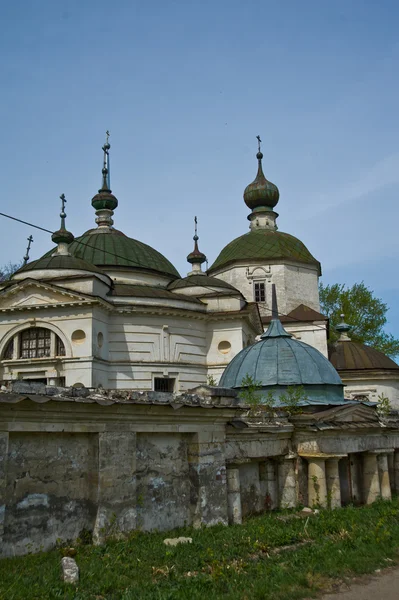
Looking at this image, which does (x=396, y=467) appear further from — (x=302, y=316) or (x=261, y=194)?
(x=261, y=194)

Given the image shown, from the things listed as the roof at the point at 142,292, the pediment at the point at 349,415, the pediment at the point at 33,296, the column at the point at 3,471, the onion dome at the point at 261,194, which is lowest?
the column at the point at 3,471

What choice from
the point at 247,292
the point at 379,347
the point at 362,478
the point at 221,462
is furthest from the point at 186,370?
the point at 379,347

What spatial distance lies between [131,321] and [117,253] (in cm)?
612

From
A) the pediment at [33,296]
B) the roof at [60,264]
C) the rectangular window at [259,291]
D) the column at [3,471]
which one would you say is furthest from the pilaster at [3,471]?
the rectangular window at [259,291]

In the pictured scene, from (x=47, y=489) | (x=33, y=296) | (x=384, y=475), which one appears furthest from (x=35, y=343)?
(x=47, y=489)

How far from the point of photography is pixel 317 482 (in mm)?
12164

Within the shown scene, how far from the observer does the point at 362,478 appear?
45.0 feet

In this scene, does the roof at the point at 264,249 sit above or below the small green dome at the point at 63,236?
A: above

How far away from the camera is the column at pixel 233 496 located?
1038 cm

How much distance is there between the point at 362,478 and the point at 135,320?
51.5ft

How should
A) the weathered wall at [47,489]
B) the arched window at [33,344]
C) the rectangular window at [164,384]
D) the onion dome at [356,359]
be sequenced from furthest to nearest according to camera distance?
the onion dome at [356,359], the rectangular window at [164,384], the arched window at [33,344], the weathered wall at [47,489]

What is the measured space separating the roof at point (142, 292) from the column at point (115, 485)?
62.2 feet

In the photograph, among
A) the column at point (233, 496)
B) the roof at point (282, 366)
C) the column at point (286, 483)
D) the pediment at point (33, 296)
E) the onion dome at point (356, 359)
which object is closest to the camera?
the column at point (233, 496)

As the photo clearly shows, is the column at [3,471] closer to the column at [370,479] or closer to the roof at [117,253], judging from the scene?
the column at [370,479]
